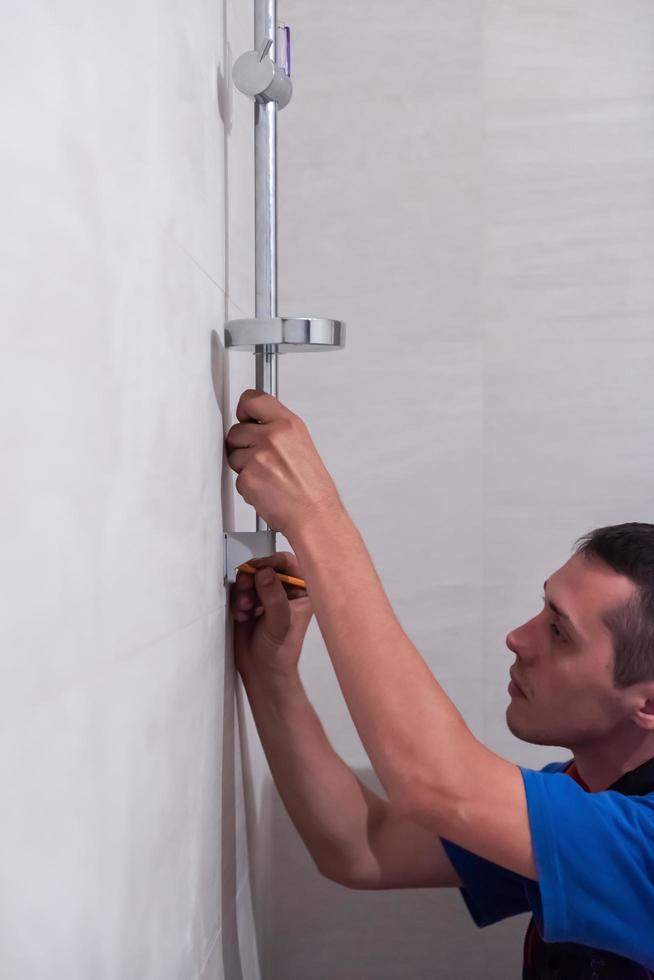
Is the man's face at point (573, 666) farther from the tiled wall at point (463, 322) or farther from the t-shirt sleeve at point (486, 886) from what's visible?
the tiled wall at point (463, 322)

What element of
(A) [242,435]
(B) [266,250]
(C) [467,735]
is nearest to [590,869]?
(C) [467,735]

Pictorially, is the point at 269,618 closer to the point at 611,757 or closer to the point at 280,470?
the point at 280,470

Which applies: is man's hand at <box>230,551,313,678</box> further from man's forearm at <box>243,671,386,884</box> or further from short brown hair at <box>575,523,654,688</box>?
short brown hair at <box>575,523,654,688</box>

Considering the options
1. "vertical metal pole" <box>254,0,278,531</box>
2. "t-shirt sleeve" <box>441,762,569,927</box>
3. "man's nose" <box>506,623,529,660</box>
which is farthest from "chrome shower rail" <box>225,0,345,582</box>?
"t-shirt sleeve" <box>441,762,569,927</box>

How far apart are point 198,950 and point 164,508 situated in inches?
15.6

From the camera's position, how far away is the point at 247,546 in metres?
0.89

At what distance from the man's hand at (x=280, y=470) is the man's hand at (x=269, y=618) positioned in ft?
0.41

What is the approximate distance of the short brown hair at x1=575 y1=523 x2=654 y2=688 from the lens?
0.89 meters

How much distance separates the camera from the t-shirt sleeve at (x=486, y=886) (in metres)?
0.99

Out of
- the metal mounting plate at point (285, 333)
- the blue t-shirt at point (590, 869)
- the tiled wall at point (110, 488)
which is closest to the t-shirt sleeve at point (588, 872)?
the blue t-shirt at point (590, 869)

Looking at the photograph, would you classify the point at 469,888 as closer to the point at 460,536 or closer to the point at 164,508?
the point at 460,536

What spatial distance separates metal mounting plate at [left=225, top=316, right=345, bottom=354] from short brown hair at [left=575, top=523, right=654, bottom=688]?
0.36 m

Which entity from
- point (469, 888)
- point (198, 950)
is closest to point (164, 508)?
point (198, 950)

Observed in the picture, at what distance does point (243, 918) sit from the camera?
1.04m
